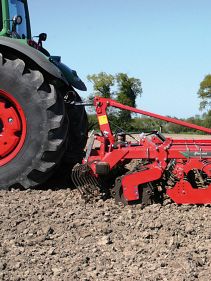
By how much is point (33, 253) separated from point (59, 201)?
1.40 m

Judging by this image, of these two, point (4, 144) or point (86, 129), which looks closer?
point (4, 144)

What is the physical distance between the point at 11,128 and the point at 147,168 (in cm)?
147

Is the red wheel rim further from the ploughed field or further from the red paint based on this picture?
the red paint

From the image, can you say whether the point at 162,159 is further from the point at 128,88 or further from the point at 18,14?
the point at 128,88

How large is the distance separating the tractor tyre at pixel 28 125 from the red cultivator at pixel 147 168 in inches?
14.4

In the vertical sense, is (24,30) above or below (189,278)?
above

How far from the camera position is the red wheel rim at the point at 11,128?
484 centimetres

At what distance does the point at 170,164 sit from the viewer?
176 inches

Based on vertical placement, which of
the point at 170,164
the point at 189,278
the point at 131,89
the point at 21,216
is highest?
the point at 131,89

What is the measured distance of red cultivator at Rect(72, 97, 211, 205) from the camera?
4383mm

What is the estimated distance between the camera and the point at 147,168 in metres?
4.47

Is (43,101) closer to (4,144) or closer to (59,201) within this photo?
(4,144)

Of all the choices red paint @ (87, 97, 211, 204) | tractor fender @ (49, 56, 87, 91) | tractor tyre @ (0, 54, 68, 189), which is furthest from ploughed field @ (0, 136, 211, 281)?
tractor fender @ (49, 56, 87, 91)

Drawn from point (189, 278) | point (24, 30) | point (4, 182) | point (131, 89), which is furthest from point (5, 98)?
point (131, 89)
